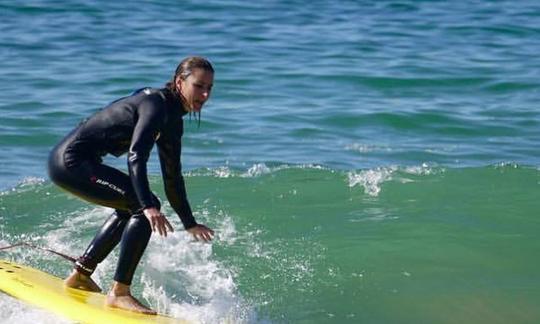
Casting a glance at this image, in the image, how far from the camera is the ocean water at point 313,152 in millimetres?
8141

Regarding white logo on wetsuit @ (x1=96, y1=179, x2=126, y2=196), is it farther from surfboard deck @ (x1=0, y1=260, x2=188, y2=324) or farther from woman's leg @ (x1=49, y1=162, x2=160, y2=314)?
surfboard deck @ (x1=0, y1=260, x2=188, y2=324)

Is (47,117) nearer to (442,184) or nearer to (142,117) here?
(442,184)

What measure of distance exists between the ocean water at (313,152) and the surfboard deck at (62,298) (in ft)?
0.57

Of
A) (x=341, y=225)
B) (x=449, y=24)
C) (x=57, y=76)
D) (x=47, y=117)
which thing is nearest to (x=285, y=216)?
(x=341, y=225)

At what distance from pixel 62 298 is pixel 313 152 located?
19.8ft

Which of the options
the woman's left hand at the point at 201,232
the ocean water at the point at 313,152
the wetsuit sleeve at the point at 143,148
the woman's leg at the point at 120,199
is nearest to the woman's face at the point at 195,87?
the wetsuit sleeve at the point at 143,148

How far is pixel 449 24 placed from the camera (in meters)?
20.8

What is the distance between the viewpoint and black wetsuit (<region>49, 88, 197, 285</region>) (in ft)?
21.0

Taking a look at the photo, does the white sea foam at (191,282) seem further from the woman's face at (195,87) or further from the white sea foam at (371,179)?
the white sea foam at (371,179)

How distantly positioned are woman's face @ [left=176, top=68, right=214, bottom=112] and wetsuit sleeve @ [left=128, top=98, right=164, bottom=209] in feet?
0.61

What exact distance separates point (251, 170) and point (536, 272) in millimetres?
3697

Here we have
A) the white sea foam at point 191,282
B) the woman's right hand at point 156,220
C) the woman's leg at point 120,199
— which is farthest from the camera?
the white sea foam at point 191,282

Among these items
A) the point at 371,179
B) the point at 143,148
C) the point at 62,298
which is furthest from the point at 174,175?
the point at 371,179

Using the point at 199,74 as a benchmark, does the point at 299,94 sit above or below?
below
